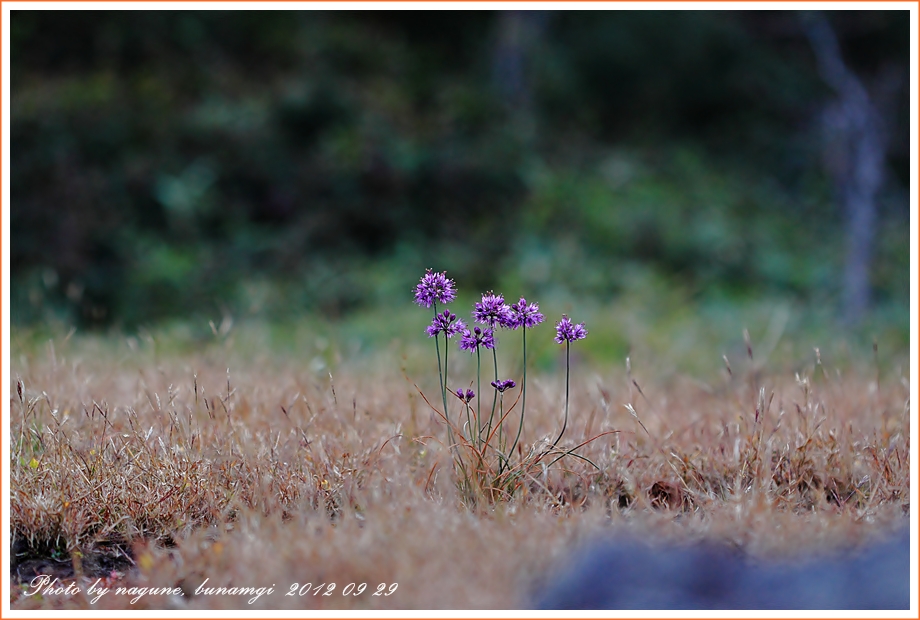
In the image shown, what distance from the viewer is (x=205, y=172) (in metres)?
9.62

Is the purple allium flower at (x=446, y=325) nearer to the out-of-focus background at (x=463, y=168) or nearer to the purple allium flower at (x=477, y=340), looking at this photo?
the purple allium flower at (x=477, y=340)

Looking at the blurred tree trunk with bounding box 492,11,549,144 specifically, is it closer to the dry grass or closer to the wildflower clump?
the dry grass

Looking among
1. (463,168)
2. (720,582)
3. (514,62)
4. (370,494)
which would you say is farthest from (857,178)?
(370,494)

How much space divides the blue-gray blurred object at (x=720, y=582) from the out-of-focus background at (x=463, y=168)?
4.73 metres

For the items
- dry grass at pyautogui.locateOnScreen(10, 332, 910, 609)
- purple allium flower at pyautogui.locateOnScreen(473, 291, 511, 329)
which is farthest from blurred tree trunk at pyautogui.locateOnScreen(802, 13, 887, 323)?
purple allium flower at pyautogui.locateOnScreen(473, 291, 511, 329)

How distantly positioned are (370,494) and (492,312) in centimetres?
85

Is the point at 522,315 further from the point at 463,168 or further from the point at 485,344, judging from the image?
the point at 463,168

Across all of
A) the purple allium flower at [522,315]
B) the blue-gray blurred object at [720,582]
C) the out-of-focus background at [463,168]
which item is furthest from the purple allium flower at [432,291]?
the out-of-focus background at [463,168]

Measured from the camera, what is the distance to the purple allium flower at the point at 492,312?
2832mm

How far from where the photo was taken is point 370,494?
2850 millimetres

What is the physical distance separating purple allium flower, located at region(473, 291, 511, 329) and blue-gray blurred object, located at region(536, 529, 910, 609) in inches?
35.9

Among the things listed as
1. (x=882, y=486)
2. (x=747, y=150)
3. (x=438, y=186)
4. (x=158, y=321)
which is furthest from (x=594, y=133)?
(x=882, y=486)

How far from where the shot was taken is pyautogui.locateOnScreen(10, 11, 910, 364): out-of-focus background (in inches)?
339

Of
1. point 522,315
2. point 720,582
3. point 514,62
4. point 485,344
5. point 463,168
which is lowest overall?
point 720,582
